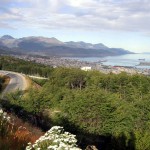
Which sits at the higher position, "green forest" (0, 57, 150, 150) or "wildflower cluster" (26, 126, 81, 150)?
"wildflower cluster" (26, 126, 81, 150)

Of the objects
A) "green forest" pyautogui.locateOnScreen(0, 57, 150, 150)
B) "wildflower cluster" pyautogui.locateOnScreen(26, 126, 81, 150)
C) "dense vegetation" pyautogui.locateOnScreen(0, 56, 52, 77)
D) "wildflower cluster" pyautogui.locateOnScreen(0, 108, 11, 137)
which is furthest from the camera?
"dense vegetation" pyautogui.locateOnScreen(0, 56, 52, 77)

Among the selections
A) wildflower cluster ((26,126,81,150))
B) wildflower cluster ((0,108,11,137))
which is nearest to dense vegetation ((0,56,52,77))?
wildflower cluster ((0,108,11,137))

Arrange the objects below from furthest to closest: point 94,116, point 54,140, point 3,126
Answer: point 94,116
point 3,126
point 54,140

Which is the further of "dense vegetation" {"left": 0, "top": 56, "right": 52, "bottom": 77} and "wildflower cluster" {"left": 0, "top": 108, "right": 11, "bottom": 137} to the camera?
"dense vegetation" {"left": 0, "top": 56, "right": 52, "bottom": 77}

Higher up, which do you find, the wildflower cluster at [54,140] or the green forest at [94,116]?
the wildflower cluster at [54,140]

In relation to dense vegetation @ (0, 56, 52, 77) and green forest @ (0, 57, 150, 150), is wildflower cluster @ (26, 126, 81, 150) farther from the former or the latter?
dense vegetation @ (0, 56, 52, 77)

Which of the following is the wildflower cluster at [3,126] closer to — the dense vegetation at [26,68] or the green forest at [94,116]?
the green forest at [94,116]

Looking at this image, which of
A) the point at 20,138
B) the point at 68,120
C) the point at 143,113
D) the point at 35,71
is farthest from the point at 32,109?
the point at 35,71

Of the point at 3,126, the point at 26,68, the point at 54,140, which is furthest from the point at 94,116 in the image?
the point at 26,68

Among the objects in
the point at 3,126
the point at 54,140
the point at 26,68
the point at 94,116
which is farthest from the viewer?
the point at 26,68

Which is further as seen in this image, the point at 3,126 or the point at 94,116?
the point at 94,116

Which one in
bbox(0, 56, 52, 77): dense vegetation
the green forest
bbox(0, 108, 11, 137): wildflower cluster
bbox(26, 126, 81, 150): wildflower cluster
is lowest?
bbox(0, 56, 52, 77): dense vegetation

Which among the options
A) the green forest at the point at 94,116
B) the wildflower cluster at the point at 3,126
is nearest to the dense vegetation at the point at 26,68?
the green forest at the point at 94,116

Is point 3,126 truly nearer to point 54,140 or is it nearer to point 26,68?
point 54,140
